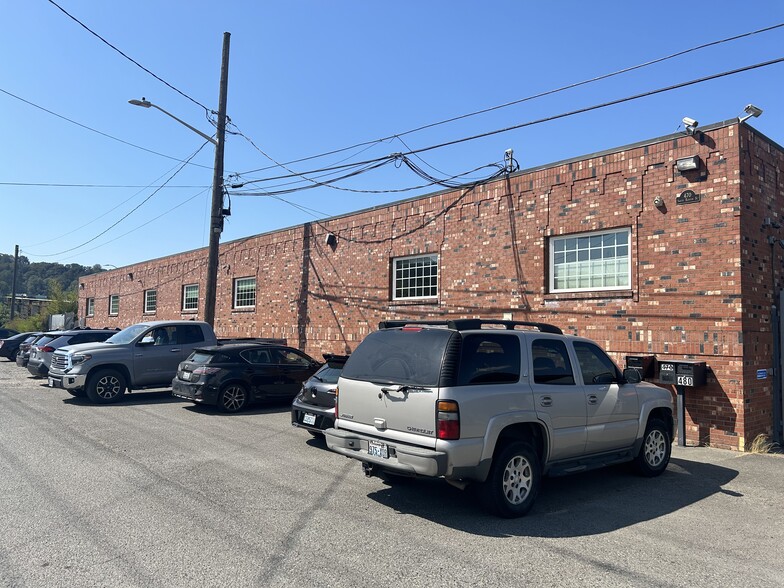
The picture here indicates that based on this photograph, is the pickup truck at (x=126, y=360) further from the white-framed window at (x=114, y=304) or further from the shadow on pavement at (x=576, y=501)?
the white-framed window at (x=114, y=304)

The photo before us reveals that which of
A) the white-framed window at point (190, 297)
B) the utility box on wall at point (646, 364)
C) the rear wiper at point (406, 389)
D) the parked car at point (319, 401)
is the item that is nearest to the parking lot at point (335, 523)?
the parked car at point (319, 401)

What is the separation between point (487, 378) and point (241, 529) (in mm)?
2677

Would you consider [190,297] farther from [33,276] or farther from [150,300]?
[33,276]

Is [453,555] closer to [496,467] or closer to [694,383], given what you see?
[496,467]

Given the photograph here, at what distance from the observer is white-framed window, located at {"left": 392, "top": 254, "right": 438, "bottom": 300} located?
1551 cm

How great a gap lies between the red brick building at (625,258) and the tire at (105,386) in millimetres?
6236

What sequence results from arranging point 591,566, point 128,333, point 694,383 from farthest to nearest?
1. point 128,333
2. point 694,383
3. point 591,566

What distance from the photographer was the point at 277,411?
1311 centimetres

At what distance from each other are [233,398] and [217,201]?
782cm

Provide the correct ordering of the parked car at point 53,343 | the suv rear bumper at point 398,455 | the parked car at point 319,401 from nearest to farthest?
the suv rear bumper at point 398,455 → the parked car at point 319,401 → the parked car at point 53,343

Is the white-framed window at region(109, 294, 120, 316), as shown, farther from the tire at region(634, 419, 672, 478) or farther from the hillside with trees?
the hillside with trees

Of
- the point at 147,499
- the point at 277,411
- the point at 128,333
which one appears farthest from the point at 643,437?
the point at 128,333

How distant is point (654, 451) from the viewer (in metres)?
7.99

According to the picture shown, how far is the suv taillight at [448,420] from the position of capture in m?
5.57
